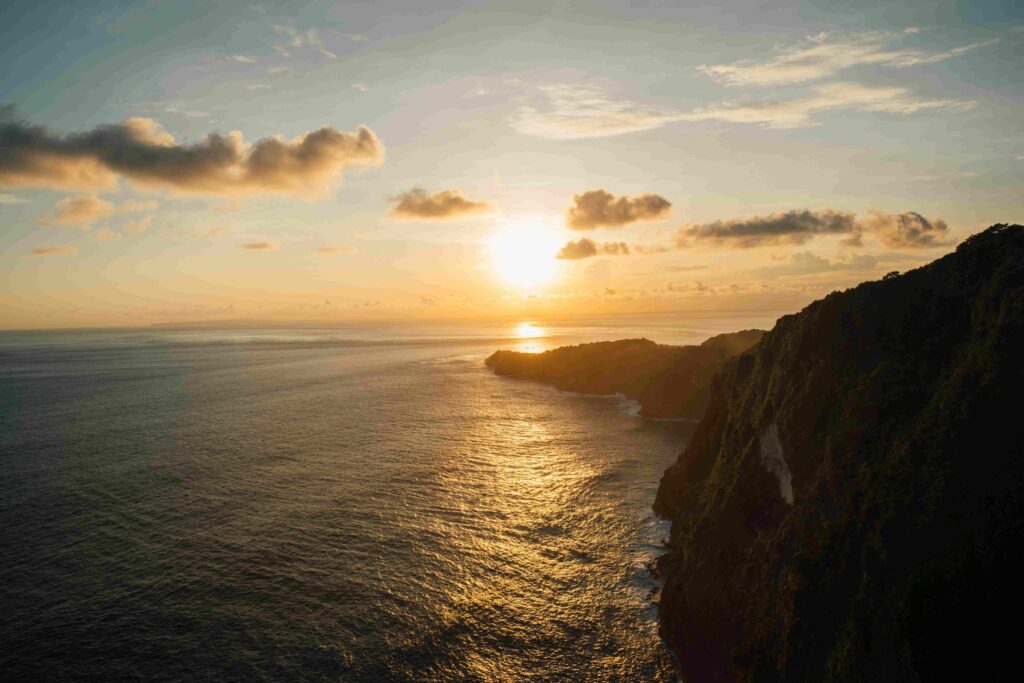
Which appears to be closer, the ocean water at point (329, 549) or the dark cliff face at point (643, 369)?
the ocean water at point (329, 549)

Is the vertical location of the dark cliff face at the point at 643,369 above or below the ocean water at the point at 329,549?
above

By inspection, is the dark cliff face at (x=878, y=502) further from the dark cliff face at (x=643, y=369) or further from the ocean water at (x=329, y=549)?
the dark cliff face at (x=643, y=369)

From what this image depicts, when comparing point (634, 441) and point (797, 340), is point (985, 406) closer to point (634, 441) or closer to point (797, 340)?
point (797, 340)

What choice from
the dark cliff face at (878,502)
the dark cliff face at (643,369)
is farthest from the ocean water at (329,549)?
the dark cliff face at (643,369)

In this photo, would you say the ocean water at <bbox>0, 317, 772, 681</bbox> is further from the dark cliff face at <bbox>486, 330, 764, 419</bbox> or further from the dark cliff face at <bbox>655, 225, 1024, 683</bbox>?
the dark cliff face at <bbox>486, 330, 764, 419</bbox>

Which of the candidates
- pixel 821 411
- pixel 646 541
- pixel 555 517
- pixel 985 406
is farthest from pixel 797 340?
pixel 555 517

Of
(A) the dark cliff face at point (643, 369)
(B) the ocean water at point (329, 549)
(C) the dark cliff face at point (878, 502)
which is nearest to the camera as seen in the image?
(C) the dark cliff face at point (878, 502)

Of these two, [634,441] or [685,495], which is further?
[634,441]
